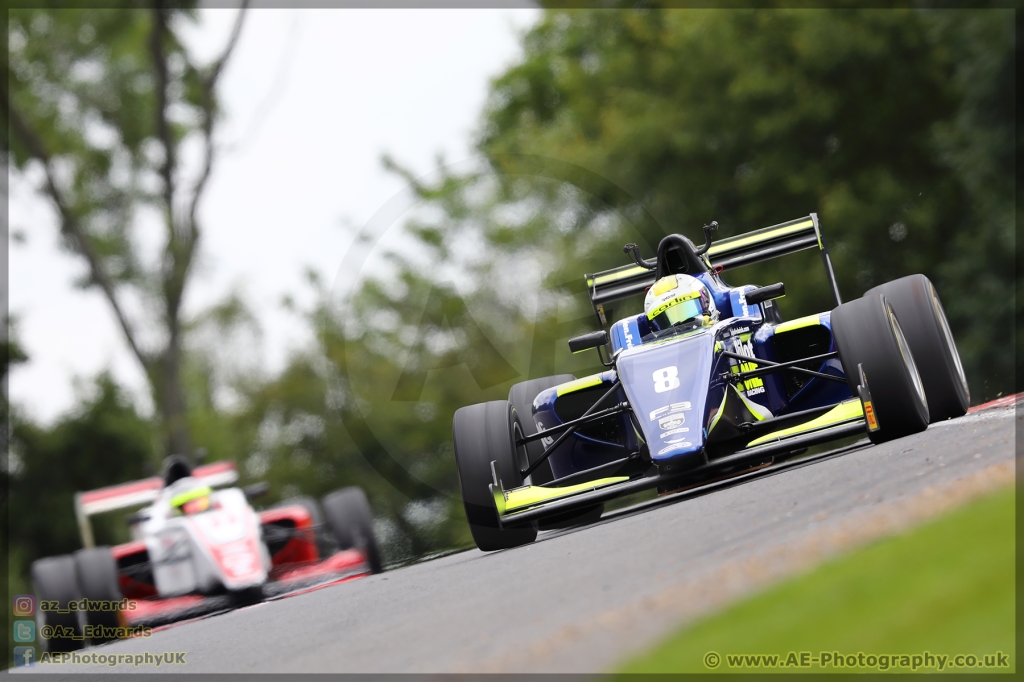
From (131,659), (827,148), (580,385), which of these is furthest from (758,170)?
(131,659)

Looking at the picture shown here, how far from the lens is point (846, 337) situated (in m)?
6.51

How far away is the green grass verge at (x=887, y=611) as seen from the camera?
2.51 m

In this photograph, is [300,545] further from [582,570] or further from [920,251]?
[920,251]

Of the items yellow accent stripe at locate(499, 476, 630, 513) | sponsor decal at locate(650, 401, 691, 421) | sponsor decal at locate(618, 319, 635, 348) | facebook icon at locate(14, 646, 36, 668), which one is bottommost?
facebook icon at locate(14, 646, 36, 668)

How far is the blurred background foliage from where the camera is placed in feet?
61.5

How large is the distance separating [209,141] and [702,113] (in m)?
9.54

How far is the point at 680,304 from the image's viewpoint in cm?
768

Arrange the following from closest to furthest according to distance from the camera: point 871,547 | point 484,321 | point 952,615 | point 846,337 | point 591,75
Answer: point 952,615 → point 871,547 → point 846,337 → point 591,75 → point 484,321

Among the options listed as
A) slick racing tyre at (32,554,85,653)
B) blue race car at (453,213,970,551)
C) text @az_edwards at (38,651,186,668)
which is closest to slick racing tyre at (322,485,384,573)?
slick racing tyre at (32,554,85,653)

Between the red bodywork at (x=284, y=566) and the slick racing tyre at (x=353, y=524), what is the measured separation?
9 centimetres

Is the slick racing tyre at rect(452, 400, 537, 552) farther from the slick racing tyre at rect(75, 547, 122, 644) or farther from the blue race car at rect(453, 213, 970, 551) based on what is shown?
the slick racing tyre at rect(75, 547, 122, 644)

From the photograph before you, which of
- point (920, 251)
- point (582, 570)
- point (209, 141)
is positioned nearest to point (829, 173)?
point (920, 251)

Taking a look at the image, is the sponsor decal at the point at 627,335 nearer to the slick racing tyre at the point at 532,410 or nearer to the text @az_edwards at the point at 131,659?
the slick racing tyre at the point at 532,410

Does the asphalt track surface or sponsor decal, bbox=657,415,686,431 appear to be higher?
sponsor decal, bbox=657,415,686,431
